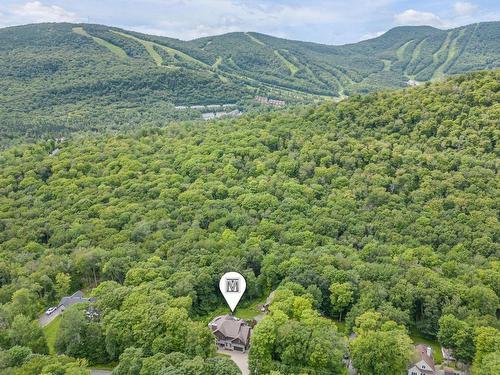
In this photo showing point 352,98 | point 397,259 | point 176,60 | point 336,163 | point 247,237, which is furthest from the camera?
point 176,60

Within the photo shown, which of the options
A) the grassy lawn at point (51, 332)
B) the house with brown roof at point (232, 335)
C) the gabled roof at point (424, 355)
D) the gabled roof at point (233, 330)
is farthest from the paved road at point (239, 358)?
the grassy lawn at point (51, 332)

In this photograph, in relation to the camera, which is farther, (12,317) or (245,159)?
(245,159)

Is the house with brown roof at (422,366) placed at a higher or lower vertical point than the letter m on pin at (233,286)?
higher

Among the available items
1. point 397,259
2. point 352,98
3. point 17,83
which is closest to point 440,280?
point 397,259

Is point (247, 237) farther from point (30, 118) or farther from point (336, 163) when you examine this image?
point (30, 118)

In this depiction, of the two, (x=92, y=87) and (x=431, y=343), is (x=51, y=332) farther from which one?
(x=92, y=87)

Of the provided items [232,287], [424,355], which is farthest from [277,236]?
[424,355]

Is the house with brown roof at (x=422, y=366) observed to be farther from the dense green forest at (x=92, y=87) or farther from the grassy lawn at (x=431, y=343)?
the dense green forest at (x=92, y=87)
